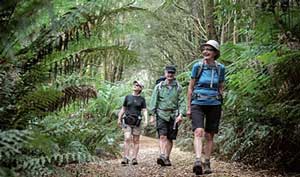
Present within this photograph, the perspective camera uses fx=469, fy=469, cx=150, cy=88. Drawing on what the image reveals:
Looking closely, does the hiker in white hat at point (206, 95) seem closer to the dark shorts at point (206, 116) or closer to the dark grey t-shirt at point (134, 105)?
the dark shorts at point (206, 116)

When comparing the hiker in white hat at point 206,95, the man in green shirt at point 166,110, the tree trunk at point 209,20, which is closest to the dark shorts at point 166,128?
the man in green shirt at point 166,110

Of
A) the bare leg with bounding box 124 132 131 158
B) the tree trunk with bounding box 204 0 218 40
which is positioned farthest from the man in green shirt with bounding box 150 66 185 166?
the tree trunk with bounding box 204 0 218 40

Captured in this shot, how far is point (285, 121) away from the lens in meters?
5.38

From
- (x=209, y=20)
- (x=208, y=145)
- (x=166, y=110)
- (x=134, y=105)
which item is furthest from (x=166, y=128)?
(x=209, y=20)

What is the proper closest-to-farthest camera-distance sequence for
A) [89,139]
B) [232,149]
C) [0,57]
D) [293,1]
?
[0,57] < [293,1] < [232,149] < [89,139]

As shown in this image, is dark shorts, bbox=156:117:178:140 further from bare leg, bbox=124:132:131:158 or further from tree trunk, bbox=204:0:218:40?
tree trunk, bbox=204:0:218:40

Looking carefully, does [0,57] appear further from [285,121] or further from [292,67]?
[285,121]

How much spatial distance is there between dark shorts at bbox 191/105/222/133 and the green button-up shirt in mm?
1332

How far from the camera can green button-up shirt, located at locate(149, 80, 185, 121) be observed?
6.89 metres

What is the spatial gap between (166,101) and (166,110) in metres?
0.14

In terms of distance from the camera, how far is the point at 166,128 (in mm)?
6895

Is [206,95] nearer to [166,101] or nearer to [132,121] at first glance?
[166,101]

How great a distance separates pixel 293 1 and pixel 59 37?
111 inches

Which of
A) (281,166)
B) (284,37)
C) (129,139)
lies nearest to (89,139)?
(129,139)
